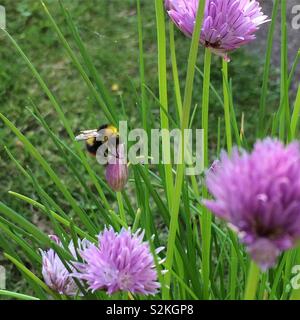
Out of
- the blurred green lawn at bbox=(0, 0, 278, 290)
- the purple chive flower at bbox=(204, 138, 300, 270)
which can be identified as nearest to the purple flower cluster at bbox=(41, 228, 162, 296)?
the purple chive flower at bbox=(204, 138, 300, 270)

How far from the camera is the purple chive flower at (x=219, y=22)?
2.55ft

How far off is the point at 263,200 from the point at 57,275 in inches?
16.5

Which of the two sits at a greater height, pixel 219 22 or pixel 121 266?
pixel 219 22

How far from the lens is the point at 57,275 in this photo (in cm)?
77

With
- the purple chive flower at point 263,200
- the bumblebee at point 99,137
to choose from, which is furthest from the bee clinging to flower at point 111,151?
the purple chive flower at point 263,200

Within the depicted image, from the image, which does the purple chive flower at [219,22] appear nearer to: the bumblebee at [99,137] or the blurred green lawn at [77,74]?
the bumblebee at [99,137]

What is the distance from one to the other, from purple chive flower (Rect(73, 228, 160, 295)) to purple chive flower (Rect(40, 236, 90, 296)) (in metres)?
0.11

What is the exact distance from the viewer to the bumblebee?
0.86 meters

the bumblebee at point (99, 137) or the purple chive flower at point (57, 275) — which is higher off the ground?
the bumblebee at point (99, 137)

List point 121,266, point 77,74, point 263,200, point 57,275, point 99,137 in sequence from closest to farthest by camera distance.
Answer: point 263,200 < point 121,266 < point 57,275 < point 99,137 < point 77,74

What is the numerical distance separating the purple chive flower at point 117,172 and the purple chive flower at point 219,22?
0.17 m

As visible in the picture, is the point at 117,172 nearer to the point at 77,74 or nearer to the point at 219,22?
the point at 219,22

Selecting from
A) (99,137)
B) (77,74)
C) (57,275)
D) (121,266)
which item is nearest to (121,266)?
(121,266)

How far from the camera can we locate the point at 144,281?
0.65 meters
